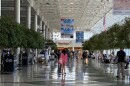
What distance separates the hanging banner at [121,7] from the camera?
72.7ft

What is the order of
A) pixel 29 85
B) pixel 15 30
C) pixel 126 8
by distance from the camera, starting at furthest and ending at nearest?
pixel 15 30 < pixel 126 8 < pixel 29 85

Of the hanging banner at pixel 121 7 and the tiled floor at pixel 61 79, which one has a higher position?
the hanging banner at pixel 121 7

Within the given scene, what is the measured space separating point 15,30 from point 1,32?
1.92 m

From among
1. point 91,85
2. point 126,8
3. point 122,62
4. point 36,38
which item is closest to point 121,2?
point 126,8

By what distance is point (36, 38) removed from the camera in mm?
44531

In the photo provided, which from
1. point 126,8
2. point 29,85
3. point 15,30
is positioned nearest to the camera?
point 29,85

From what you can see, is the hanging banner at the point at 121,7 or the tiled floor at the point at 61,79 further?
the hanging banner at the point at 121,7

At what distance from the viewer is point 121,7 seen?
22.3 metres

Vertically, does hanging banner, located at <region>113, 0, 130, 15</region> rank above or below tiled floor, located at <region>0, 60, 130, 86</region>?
above

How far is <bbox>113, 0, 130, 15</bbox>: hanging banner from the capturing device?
22.2 metres

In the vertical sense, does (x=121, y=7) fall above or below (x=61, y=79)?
above

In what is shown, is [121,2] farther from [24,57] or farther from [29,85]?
[24,57]

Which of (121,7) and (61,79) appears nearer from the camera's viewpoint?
(121,7)

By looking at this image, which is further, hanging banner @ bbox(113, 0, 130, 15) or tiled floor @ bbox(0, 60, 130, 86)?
hanging banner @ bbox(113, 0, 130, 15)
